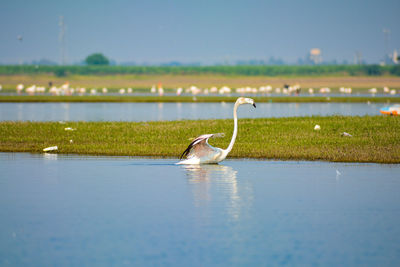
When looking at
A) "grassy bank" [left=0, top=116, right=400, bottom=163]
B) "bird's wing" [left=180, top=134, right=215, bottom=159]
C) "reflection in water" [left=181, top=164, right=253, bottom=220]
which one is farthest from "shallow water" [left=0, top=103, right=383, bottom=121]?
"reflection in water" [left=181, top=164, right=253, bottom=220]

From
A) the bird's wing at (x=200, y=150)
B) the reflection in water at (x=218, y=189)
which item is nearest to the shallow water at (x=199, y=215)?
the reflection in water at (x=218, y=189)

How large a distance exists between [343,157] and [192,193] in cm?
887

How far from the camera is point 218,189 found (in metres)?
18.7

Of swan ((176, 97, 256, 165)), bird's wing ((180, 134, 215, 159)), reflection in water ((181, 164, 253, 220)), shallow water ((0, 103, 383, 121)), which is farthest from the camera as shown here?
shallow water ((0, 103, 383, 121))

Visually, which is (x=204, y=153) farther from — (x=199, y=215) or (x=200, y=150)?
(x=199, y=215)

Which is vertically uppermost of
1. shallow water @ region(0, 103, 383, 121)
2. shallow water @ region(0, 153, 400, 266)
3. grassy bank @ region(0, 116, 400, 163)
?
A: grassy bank @ region(0, 116, 400, 163)

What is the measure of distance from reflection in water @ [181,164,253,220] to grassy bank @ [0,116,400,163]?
413cm

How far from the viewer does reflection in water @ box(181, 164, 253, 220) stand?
16594mm

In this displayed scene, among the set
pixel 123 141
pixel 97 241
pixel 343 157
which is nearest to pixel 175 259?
pixel 97 241

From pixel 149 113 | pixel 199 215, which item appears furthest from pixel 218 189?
pixel 149 113

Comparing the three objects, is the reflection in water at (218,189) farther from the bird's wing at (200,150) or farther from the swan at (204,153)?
the bird's wing at (200,150)

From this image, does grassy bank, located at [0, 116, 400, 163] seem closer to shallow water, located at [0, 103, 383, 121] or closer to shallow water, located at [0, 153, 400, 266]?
shallow water, located at [0, 153, 400, 266]

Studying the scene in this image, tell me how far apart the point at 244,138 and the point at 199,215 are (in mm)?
15531

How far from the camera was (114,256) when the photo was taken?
40.7ft
